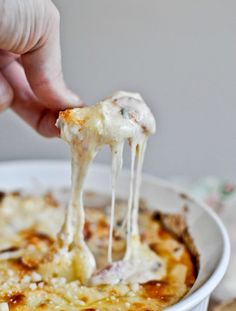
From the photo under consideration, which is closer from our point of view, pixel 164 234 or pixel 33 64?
pixel 33 64

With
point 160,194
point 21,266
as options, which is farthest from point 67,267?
point 160,194

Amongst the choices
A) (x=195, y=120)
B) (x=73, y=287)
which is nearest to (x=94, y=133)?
(x=73, y=287)

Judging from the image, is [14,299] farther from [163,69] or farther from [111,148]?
[163,69]

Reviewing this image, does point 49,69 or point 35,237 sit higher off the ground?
point 49,69

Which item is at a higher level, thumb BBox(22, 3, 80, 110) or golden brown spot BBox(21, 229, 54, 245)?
thumb BBox(22, 3, 80, 110)

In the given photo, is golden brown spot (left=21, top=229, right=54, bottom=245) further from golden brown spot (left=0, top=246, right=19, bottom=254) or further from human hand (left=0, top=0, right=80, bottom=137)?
human hand (left=0, top=0, right=80, bottom=137)

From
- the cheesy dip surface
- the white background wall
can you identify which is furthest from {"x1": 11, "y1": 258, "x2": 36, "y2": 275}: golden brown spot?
the white background wall

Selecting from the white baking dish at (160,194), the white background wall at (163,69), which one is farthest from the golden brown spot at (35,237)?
the white background wall at (163,69)
